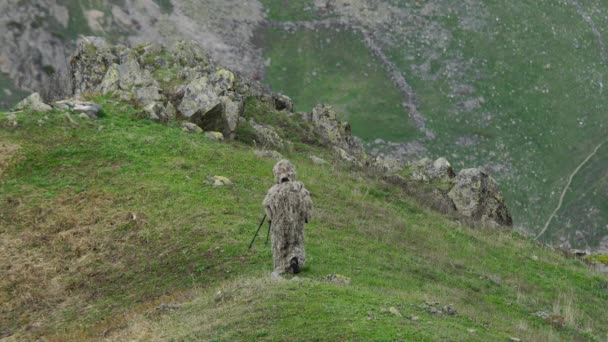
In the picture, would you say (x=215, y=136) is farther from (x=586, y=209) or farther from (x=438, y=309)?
(x=586, y=209)

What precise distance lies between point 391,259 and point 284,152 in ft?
53.8

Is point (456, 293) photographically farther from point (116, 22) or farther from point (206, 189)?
point (116, 22)

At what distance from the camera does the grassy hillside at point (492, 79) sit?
109125 mm

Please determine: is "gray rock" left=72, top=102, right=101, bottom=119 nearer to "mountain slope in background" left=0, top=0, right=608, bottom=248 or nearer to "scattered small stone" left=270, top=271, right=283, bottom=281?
"scattered small stone" left=270, top=271, right=283, bottom=281

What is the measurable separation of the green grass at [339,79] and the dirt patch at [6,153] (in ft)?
267

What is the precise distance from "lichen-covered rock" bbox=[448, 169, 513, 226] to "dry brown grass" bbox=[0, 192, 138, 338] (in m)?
23.0

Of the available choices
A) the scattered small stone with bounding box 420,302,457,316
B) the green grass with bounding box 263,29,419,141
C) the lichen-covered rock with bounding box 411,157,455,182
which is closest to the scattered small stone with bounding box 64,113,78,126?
the lichen-covered rock with bounding box 411,157,455,182

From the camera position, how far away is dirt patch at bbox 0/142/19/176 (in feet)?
111

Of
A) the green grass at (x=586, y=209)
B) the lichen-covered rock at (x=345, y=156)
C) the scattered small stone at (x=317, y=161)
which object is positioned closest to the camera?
the scattered small stone at (x=317, y=161)

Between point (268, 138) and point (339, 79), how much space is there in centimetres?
7965

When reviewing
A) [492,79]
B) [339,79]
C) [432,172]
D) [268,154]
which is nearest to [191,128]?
[268,154]

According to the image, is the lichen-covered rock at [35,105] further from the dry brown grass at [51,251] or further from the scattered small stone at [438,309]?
the scattered small stone at [438,309]

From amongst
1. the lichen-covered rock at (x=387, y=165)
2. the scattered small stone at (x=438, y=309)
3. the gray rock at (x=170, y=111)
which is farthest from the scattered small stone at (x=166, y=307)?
the lichen-covered rock at (x=387, y=165)

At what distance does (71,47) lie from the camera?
395 feet
